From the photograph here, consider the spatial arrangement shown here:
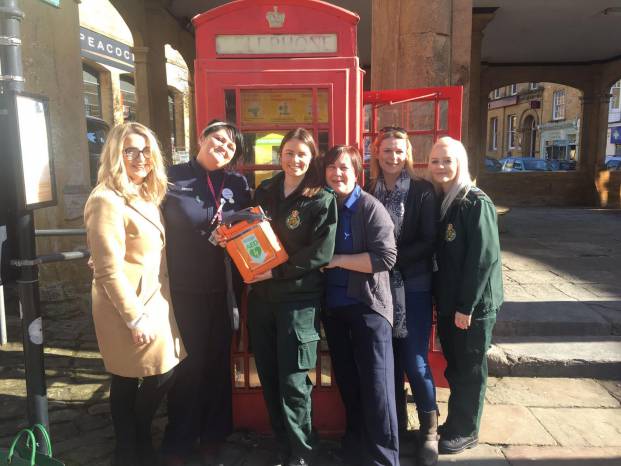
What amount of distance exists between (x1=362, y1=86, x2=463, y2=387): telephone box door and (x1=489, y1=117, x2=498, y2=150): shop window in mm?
40385

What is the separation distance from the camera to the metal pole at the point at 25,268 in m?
2.34

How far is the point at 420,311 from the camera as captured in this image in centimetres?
291

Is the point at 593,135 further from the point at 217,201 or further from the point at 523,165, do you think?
the point at 217,201

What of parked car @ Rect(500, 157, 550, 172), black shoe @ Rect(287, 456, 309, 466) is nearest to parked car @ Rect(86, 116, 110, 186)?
black shoe @ Rect(287, 456, 309, 466)

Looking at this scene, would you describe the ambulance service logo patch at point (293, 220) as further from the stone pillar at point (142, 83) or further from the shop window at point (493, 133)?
the shop window at point (493, 133)

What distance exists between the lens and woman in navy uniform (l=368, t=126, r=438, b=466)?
111 inches

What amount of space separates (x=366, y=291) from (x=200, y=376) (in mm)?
1068

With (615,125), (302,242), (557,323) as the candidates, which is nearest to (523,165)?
(615,125)

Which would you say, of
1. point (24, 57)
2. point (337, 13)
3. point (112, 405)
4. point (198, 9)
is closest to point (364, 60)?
point (198, 9)

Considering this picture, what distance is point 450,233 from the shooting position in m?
2.86

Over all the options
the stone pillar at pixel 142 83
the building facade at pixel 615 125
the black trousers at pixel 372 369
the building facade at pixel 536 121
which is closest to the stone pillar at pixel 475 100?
the black trousers at pixel 372 369

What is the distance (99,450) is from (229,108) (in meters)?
2.21

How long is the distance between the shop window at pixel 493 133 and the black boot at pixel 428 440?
42.4 m

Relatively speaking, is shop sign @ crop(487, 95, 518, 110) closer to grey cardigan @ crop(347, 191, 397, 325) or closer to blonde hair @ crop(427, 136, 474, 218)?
blonde hair @ crop(427, 136, 474, 218)
